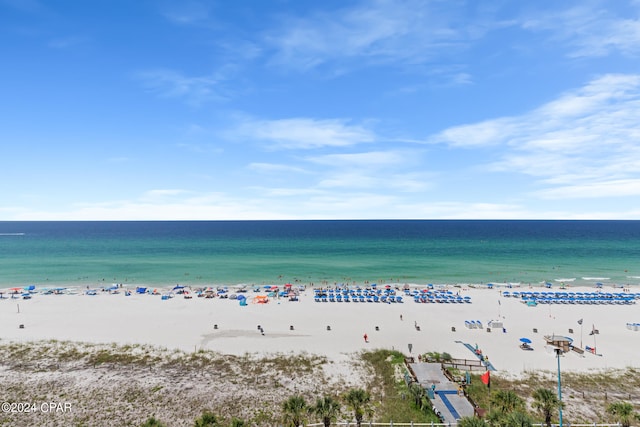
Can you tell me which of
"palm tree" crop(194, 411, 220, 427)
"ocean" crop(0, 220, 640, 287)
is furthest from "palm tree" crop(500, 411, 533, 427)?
"ocean" crop(0, 220, 640, 287)

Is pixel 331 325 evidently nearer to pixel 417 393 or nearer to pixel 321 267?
pixel 417 393

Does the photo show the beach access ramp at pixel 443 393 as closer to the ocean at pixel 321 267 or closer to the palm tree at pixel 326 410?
the palm tree at pixel 326 410

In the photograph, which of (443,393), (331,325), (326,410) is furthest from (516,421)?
(331,325)

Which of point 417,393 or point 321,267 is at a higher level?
point 321,267

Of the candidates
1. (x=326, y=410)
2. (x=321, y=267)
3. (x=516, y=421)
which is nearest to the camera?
(x=516, y=421)

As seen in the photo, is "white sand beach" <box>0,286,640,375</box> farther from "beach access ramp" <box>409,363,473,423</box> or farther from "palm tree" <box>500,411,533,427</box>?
"palm tree" <box>500,411,533,427</box>

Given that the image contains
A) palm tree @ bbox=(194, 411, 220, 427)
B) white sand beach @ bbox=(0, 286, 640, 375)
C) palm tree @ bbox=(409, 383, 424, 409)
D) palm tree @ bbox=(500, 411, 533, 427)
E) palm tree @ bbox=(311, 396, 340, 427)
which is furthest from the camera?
white sand beach @ bbox=(0, 286, 640, 375)

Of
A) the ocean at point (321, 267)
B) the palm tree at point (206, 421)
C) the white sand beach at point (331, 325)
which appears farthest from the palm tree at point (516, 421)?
the ocean at point (321, 267)
